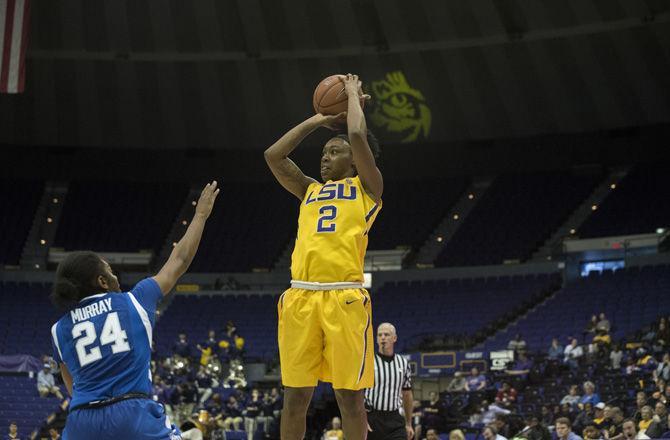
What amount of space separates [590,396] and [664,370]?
4.63ft

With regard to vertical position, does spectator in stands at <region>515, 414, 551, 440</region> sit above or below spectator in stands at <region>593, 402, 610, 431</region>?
below

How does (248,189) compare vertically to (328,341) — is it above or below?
above

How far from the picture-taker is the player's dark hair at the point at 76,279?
4699mm

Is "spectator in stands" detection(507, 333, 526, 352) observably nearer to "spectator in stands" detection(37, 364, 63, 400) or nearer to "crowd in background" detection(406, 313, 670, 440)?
"crowd in background" detection(406, 313, 670, 440)

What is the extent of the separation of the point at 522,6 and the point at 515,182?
25.4ft

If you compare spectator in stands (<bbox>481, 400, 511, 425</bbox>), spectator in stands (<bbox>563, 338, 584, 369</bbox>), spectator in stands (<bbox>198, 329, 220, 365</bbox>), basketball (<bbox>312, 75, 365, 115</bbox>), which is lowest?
spectator in stands (<bbox>481, 400, 511, 425</bbox>)

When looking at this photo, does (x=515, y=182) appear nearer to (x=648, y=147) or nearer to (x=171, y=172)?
(x=648, y=147)

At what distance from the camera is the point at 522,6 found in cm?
2564

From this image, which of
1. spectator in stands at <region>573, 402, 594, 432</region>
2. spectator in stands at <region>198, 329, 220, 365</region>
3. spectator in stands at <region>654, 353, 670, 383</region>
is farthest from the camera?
spectator in stands at <region>198, 329, 220, 365</region>

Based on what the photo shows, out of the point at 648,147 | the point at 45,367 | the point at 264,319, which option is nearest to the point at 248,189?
the point at 264,319

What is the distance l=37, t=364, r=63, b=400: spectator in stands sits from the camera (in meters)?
24.9

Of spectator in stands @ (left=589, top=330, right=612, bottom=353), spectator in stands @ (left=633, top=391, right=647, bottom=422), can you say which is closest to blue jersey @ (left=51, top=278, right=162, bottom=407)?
spectator in stands @ (left=633, top=391, right=647, bottom=422)

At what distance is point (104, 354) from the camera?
15.2 feet

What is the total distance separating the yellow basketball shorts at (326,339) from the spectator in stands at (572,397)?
12879 mm
